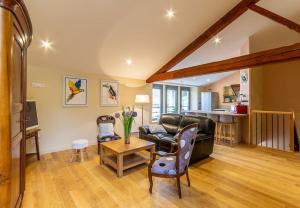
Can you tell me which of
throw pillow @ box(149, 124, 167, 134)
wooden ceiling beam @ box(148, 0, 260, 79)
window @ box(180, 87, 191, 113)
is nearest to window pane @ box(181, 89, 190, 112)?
window @ box(180, 87, 191, 113)

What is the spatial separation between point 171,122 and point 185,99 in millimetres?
4031

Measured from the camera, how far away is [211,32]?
4352 millimetres

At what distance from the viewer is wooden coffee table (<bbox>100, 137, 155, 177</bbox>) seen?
2793 mm

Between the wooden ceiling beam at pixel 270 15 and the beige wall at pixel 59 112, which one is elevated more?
the wooden ceiling beam at pixel 270 15

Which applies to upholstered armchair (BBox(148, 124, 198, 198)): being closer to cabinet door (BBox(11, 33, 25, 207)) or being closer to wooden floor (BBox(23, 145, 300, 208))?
wooden floor (BBox(23, 145, 300, 208))

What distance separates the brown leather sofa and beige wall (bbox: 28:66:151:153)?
5.30 ft

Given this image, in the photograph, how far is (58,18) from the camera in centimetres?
283

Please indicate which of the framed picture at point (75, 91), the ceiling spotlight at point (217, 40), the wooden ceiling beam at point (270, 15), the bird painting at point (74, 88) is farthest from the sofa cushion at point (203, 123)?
the bird painting at point (74, 88)

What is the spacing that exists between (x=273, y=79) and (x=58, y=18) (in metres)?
6.54

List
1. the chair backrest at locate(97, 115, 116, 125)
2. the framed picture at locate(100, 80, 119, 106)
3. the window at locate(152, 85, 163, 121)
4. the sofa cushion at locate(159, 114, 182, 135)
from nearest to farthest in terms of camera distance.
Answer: the sofa cushion at locate(159, 114, 182, 135), the chair backrest at locate(97, 115, 116, 125), the framed picture at locate(100, 80, 119, 106), the window at locate(152, 85, 163, 121)

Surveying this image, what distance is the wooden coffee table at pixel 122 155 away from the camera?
279 centimetres

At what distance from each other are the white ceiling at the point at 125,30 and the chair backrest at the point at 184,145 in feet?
8.26

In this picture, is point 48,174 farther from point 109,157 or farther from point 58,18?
point 58,18

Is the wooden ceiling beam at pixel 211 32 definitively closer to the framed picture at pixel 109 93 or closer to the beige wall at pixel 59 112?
the framed picture at pixel 109 93
